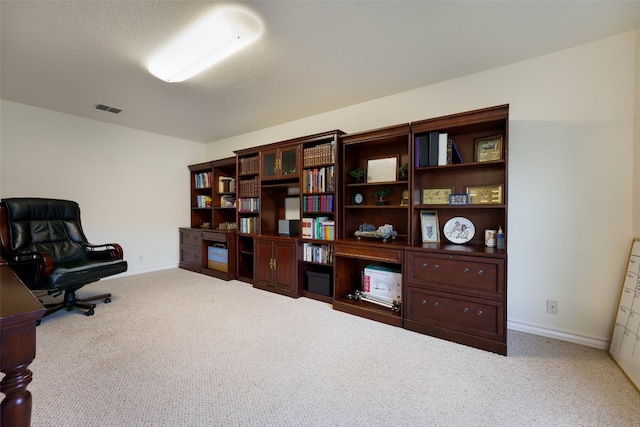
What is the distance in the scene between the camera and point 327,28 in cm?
193

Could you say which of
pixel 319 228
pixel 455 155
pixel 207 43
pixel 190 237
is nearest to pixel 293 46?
pixel 207 43

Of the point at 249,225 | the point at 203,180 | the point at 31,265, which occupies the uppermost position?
the point at 203,180

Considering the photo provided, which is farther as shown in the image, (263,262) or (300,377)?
(263,262)

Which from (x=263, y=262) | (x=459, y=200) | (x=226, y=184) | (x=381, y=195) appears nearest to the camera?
(x=459, y=200)

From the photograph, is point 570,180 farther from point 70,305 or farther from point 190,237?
point 190,237

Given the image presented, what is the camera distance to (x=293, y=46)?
6.98ft

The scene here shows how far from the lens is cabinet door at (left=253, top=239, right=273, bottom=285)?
11.3 feet

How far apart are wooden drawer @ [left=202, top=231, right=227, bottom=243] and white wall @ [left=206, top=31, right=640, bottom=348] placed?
11.5ft

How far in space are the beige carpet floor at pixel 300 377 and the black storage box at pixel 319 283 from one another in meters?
0.47

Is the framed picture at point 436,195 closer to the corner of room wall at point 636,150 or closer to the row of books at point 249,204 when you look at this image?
the corner of room wall at point 636,150

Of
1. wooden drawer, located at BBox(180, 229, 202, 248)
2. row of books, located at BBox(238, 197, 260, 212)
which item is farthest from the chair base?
row of books, located at BBox(238, 197, 260, 212)

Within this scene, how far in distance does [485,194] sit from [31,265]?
4.37m

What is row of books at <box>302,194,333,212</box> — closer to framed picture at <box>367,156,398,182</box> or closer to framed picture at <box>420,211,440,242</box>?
framed picture at <box>367,156,398,182</box>

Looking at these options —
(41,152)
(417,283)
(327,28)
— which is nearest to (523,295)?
(417,283)
